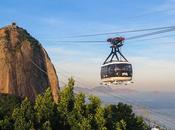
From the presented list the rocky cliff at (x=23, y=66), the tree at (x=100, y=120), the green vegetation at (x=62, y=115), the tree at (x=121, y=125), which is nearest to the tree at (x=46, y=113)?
the green vegetation at (x=62, y=115)

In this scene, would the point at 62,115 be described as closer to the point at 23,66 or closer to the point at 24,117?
the point at 24,117

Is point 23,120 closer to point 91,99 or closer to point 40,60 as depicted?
point 91,99

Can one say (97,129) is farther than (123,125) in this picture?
No

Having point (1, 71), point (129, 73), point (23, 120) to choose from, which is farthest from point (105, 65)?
point (1, 71)

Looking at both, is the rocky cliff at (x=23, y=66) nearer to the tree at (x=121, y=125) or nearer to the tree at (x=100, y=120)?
the tree at (x=121, y=125)

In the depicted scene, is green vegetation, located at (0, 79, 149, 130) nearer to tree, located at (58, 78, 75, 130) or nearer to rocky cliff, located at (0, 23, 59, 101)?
tree, located at (58, 78, 75, 130)

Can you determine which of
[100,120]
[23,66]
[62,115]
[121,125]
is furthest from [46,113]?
[23,66]

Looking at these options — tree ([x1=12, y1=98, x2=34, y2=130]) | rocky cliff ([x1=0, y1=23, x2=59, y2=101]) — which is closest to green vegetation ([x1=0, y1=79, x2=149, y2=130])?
tree ([x1=12, y1=98, x2=34, y2=130])

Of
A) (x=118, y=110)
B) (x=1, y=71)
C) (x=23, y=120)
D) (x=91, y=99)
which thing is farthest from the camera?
(x=1, y=71)
